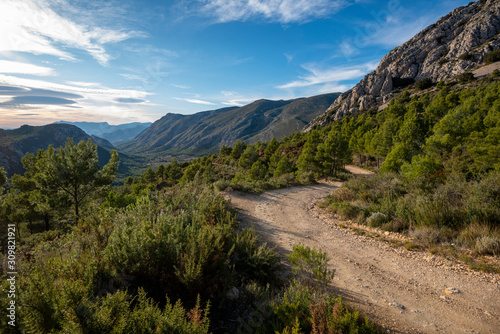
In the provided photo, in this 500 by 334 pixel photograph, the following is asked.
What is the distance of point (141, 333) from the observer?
210 centimetres

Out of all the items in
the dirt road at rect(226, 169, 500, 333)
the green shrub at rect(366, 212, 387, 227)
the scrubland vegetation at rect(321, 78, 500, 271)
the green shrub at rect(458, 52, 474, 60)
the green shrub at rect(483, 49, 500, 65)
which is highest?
the green shrub at rect(458, 52, 474, 60)

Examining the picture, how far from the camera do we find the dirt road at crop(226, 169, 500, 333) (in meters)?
3.61

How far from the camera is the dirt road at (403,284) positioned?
3.61 m

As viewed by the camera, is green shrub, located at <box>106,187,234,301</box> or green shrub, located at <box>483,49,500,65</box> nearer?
green shrub, located at <box>106,187,234,301</box>

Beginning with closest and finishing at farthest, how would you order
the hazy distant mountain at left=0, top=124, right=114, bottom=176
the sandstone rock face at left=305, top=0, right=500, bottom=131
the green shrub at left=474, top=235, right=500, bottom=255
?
the green shrub at left=474, top=235, right=500, bottom=255 → the sandstone rock face at left=305, top=0, right=500, bottom=131 → the hazy distant mountain at left=0, top=124, right=114, bottom=176

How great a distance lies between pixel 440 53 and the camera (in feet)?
250

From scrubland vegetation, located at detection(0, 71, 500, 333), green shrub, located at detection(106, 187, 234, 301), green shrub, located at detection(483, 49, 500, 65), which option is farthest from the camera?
green shrub, located at detection(483, 49, 500, 65)

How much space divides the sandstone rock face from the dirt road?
80.0m

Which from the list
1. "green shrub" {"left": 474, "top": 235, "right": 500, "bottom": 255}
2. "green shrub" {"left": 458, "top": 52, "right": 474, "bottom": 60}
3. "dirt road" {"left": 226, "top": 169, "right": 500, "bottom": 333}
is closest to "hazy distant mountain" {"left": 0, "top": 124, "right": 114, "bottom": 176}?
"dirt road" {"left": 226, "top": 169, "right": 500, "bottom": 333}

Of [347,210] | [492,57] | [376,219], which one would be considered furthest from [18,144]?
[492,57]

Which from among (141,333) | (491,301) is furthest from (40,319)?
(491,301)

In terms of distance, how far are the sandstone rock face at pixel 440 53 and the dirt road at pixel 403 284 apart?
80.0m

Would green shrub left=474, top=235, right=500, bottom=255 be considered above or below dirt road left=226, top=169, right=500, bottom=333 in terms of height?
above

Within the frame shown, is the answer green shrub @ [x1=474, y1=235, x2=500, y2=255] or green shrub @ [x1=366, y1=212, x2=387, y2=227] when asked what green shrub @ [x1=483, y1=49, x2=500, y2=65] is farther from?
green shrub @ [x1=474, y1=235, x2=500, y2=255]
